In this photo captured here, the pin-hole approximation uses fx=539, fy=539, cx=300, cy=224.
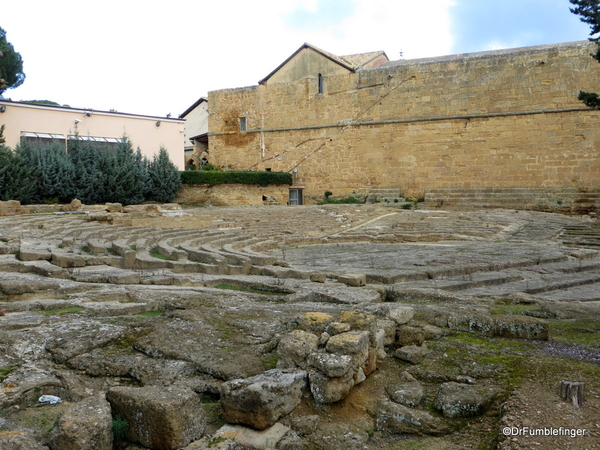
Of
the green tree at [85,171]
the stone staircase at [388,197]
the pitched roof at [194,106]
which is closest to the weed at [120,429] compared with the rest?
the green tree at [85,171]

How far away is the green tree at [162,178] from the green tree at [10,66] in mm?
9303

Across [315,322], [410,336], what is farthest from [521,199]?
[315,322]

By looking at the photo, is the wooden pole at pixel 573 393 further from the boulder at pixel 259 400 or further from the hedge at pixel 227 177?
the hedge at pixel 227 177

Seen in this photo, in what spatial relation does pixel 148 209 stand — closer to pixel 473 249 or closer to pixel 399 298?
pixel 473 249

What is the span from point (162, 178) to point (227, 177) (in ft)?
10.3

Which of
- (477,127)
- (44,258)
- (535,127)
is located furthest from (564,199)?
(44,258)

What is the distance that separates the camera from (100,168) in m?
20.3

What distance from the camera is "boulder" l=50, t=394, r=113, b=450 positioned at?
8.59 ft

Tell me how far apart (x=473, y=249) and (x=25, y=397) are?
9.88 meters

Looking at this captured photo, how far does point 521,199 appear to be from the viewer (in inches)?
838

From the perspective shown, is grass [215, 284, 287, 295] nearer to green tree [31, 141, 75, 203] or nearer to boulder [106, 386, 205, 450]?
boulder [106, 386, 205, 450]

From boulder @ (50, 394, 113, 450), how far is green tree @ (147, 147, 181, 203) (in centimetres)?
Answer: 2017

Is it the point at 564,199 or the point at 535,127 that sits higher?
the point at 535,127

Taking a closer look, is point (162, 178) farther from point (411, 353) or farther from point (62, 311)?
point (411, 353)
